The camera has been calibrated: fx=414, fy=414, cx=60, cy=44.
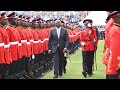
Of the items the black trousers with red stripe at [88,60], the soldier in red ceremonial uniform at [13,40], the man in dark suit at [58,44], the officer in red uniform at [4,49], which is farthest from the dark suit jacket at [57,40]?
the officer in red uniform at [4,49]

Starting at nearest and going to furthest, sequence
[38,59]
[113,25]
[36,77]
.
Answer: [113,25]
[36,77]
[38,59]

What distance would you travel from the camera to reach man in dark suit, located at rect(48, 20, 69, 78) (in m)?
9.46

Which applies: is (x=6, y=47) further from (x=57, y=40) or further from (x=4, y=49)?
(x=57, y=40)

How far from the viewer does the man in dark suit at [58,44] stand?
946 centimetres

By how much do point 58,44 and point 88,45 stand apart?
0.70m

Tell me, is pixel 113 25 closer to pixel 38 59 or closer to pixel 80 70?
pixel 80 70

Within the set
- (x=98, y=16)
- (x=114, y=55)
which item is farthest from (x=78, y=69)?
(x=114, y=55)

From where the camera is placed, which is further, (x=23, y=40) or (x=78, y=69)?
(x=78, y=69)

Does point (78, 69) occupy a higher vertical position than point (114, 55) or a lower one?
lower

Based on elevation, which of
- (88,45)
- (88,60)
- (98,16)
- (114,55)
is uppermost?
(98,16)

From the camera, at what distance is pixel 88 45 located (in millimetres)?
9609

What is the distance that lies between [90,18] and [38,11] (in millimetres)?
1119
